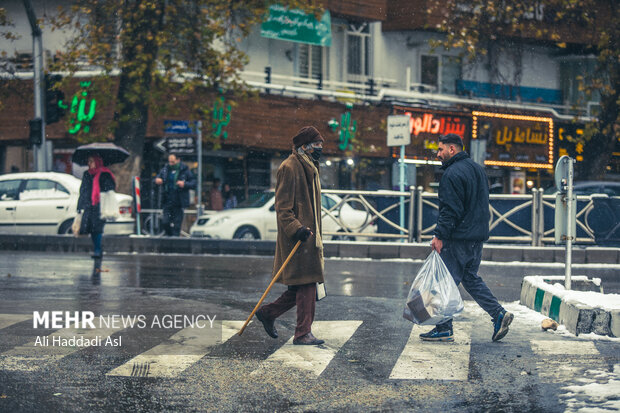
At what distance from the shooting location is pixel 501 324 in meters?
7.59

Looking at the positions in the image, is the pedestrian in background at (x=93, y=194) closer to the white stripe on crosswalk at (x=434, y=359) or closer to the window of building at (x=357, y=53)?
the white stripe on crosswalk at (x=434, y=359)

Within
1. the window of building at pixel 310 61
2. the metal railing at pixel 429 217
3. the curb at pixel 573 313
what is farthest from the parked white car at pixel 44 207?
the curb at pixel 573 313

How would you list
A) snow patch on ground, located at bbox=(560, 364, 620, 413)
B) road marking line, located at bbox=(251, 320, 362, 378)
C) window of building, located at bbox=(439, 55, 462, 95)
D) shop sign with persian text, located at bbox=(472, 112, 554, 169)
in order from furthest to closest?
window of building, located at bbox=(439, 55, 462, 95) < shop sign with persian text, located at bbox=(472, 112, 554, 169) < road marking line, located at bbox=(251, 320, 362, 378) < snow patch on ground, located at bbox=(560, 364, 620, 413)

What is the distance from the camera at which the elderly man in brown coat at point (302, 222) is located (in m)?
7.34

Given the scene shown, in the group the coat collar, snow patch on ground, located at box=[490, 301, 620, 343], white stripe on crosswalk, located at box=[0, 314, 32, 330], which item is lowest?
snow patch on ground, located at box=[490, 301, 620, 343]

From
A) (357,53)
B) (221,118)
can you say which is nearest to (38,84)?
(221,118)

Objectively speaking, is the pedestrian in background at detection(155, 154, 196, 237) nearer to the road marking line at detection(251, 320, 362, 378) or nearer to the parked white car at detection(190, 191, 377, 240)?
the parked white car at detection(190, 191, 377, 240)

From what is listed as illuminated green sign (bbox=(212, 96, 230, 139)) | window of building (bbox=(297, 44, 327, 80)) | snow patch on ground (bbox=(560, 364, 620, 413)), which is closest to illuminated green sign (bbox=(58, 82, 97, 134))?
illuminated green sign (bbox=(212, 96, 230, 139))

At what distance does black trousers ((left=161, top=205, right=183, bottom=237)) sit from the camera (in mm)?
19016

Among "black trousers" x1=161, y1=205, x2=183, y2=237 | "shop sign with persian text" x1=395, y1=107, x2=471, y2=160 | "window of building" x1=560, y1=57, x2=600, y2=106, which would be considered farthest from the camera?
"window of building" x1=560, y1=57, x2=600, y2=106

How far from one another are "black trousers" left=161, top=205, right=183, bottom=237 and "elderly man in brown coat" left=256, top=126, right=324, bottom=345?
1173 centimetres

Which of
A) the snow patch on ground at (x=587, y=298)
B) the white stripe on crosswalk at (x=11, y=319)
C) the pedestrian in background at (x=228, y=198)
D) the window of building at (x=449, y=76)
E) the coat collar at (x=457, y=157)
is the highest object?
the window of building at (x=449, y=76)

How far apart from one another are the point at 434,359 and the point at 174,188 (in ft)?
40.7

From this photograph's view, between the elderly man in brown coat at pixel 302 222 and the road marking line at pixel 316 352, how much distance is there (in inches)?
6.0
